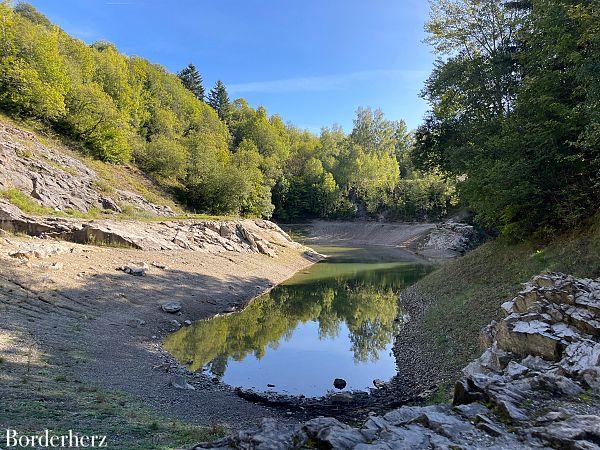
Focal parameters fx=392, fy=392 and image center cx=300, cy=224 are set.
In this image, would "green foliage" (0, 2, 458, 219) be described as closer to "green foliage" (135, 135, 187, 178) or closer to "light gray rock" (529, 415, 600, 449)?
"green foliage" (135, 135, 187, 178)

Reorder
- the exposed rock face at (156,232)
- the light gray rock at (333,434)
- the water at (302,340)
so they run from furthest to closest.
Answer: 1. the exposed rock face at (156,232)
2. the water at (302,340)
3. the light gray rock at (333,434)

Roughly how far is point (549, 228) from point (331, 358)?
1272 centimetres

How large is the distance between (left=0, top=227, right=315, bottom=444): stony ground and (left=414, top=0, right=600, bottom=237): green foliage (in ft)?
52.1

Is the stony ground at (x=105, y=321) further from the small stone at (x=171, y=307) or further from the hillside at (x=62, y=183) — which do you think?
the hillside at (x=62, y=183)

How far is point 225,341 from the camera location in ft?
65.4

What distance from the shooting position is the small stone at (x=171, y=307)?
2233 cm

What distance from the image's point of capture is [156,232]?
33.8m

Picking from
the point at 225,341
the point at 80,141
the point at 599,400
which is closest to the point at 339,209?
the point at 80,141

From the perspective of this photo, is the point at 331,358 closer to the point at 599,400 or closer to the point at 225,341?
the point at 225,341

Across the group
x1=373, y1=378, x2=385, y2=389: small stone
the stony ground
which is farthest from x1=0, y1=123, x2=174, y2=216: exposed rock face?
x1=373, y1=378, x2=385, y2=389: small stone

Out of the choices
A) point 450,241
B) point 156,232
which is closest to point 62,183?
point 156,232

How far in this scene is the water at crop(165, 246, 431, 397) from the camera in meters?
16.1

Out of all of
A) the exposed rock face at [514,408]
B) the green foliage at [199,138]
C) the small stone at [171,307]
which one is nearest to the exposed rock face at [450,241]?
the green foliage at [199,138]

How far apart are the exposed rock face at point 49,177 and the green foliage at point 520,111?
30169mm
